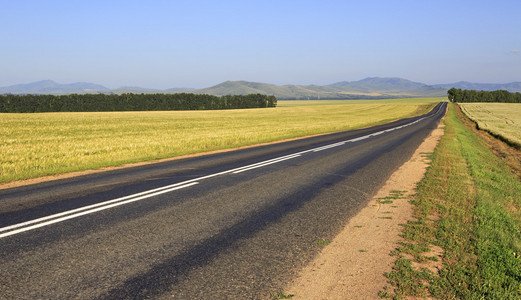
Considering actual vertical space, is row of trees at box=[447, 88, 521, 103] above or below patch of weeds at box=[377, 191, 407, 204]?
above

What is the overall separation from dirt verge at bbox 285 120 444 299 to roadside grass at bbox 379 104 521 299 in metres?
0.18

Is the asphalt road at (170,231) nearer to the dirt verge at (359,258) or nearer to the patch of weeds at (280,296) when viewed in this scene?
the patch of weeds at (280,296)

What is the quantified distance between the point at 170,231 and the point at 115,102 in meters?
76.2

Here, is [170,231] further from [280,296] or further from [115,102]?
[115,102]

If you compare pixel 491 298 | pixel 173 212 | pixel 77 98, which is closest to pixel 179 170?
pixel 173 212

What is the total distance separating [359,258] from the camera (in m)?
4.79

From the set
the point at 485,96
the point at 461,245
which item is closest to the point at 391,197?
the point at 461,245

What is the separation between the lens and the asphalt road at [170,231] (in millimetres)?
3906

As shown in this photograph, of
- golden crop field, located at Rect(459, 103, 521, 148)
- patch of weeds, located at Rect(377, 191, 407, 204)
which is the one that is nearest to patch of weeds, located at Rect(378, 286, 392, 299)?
patch of weeds, located at Rect(377, 191, 407, 204)

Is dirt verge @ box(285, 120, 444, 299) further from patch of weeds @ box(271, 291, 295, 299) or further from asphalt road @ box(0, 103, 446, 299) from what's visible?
asphalt road @ box(0, 103, 446, 299)

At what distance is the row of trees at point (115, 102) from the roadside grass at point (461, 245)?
73150mm

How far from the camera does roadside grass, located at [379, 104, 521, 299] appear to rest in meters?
3.88

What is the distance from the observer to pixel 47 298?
11.7 feet

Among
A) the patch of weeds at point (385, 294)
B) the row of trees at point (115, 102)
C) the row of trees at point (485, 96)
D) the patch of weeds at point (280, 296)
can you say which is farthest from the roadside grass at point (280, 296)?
the row of trees at point (485, 96)
